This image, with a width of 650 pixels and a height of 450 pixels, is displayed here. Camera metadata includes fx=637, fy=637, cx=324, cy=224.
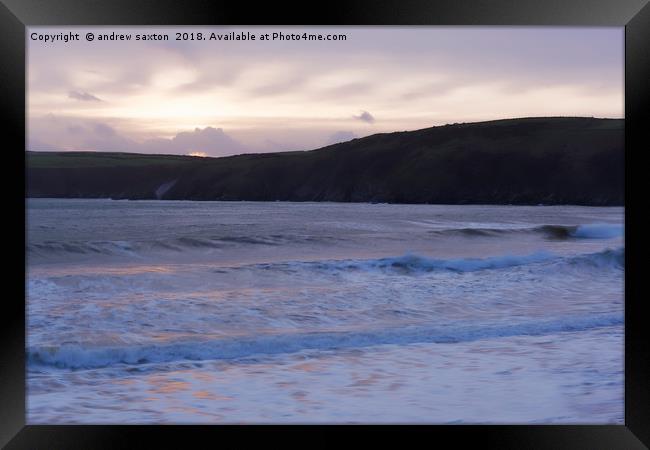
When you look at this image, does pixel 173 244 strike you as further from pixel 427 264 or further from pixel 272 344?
pixel 272 344

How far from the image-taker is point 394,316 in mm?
7035

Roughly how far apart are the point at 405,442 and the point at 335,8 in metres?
1.90

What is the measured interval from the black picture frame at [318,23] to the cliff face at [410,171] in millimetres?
38806

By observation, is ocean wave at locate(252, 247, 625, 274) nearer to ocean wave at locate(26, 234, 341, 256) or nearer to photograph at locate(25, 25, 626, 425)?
photograph at locate(25, 25, 626, 425)

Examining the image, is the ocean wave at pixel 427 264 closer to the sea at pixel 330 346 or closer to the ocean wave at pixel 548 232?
the sea at pixel 330 346

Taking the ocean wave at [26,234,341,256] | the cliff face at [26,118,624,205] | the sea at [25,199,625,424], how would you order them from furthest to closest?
the cliff face at [26,118,624,205] < the ocean wave at [26,234,341,256] < the sea at [25,199,625,424]

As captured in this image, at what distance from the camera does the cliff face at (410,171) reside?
150 feet

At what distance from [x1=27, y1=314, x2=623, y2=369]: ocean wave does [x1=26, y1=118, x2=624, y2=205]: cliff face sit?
3636cm

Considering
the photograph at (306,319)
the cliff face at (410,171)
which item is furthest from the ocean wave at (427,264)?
the cliff face at (410,171)

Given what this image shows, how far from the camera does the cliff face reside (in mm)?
45594

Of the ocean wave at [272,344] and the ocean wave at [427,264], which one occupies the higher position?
the ocean wave at [427,264]

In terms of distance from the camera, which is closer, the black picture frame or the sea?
the black picture frame

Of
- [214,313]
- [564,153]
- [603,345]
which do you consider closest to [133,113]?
[214,313]

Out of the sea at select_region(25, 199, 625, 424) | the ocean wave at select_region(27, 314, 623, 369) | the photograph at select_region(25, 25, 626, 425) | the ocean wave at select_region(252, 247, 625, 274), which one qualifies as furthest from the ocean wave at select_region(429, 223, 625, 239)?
the ocean wave at select_region(27, 314, 623, 369)
